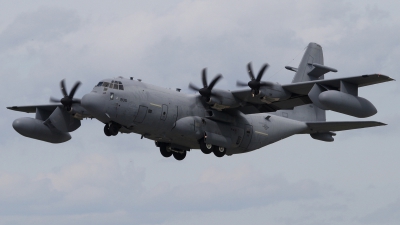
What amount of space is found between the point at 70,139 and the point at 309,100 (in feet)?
47.1

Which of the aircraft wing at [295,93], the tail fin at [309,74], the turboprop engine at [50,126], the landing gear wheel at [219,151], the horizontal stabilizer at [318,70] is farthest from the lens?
the tail fin at [309,74]

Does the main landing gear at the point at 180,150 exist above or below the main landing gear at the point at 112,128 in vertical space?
below

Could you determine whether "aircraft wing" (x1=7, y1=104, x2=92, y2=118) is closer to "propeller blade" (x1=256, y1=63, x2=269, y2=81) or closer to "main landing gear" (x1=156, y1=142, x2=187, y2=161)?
"main landing gear" (x1=156, y1=142, x2=187, y2=161)

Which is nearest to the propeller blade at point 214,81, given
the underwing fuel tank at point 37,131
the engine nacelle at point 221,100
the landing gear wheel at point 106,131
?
the engine nacelle at point 221,100

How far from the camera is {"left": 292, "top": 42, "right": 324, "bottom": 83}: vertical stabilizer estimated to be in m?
45.6

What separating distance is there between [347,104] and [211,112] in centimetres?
766

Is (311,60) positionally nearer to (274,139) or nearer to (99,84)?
(274,139)

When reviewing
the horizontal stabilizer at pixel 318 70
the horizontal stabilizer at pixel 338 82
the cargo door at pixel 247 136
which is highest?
the horizontal stabilizer at pixel 318 70

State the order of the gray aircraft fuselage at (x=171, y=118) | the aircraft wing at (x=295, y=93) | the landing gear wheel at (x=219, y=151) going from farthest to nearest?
the landing gear wheel at (x=219, y=151), the gray aircraft fuselage at (x=171, y=118), the aircraft wing at (x=295, y=93)

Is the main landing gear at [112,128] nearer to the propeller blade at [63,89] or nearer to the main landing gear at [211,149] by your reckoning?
the propeller blade at [63,89]

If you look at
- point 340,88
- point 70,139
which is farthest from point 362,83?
point 70,139

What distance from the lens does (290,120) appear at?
44.5 meters

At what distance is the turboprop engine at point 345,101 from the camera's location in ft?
118

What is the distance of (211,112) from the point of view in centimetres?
4081
